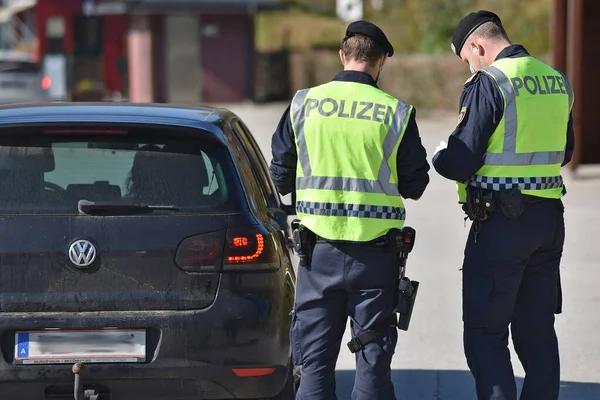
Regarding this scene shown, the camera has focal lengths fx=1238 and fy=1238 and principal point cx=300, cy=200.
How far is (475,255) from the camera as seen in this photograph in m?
4.96

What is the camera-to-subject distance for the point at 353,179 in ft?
15.4

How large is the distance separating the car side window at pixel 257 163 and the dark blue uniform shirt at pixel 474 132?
1.01 m

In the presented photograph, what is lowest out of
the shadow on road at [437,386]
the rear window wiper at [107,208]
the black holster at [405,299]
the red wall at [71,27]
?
the shadow on road at [437,386]

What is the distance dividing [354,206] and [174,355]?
2.94ft

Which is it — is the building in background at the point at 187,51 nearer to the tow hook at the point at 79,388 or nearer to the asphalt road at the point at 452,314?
the asphalt road at the point at 452,314

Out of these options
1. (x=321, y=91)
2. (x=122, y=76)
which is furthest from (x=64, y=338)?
(x=122, y=76)

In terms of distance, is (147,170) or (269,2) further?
(269,2)

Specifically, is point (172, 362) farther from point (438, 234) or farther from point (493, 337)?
point (438, 234)

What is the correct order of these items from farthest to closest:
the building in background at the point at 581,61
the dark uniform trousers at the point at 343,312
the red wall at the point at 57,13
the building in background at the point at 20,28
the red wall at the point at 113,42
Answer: the building in background at the point at 20,28 → the red wall at the point at 57,13 → the red wall at the point at 113,42 → the building in background at the point at 581,61 → the dark uniform trousers at the point at 343,312

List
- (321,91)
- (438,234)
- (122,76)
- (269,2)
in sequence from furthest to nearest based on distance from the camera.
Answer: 1. (122,76)
2. (269,2)
3. (438,234)
4. (321,91)

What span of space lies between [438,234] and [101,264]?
24.3 ft

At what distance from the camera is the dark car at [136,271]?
15.6 feet

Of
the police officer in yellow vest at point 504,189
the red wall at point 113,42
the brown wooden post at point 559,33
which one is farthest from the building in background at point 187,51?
the police officer in yellow vest at point 504,189

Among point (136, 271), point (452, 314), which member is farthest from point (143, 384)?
point (452, 314)
